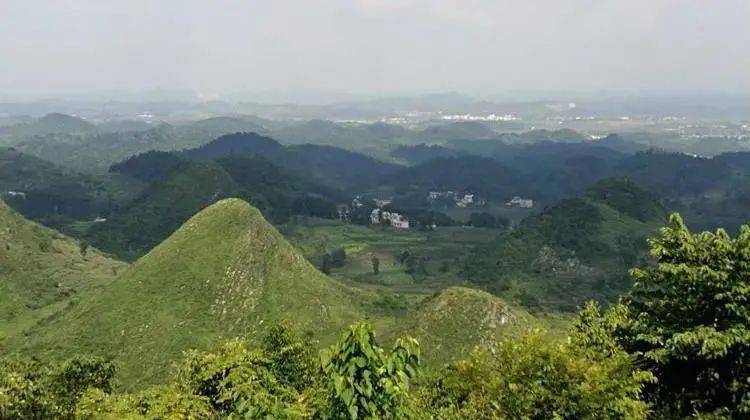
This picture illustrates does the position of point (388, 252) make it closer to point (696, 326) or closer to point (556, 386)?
point (696, 326)

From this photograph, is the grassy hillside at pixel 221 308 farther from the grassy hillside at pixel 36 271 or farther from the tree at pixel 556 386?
the tree at pixel 556 386

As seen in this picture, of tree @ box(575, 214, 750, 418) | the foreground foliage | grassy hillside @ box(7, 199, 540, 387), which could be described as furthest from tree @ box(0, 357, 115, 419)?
tree @ box(575, 214, 750, 418)

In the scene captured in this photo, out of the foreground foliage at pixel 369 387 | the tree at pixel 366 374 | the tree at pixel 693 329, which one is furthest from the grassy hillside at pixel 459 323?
the tree at pixel 366 374

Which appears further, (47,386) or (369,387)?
(47,386)

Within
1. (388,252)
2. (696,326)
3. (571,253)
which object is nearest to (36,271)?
(388,252)

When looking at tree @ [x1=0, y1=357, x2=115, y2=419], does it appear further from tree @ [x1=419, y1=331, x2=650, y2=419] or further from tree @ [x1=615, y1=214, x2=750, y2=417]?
tree @ [x1=615, y1=214, x2=750, y2=417]

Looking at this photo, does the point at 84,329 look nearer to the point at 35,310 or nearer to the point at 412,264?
the point at 35,310

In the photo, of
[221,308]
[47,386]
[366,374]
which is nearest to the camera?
[366,374]
